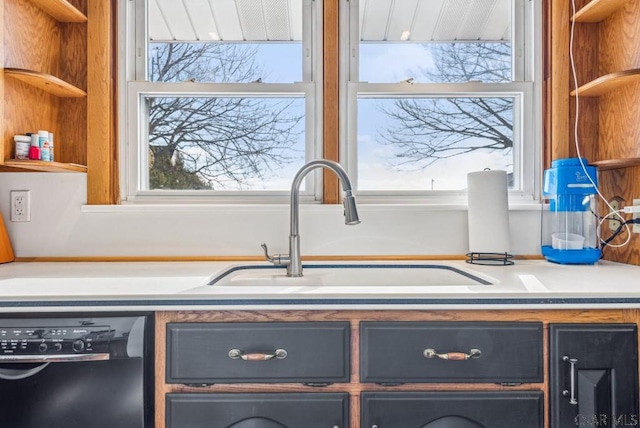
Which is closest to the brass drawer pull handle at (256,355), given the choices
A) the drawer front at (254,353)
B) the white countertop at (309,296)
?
the drawer front at (254,353)

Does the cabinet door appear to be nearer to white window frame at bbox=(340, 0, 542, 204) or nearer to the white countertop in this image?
the white countertop

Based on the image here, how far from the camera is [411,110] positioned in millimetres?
1792

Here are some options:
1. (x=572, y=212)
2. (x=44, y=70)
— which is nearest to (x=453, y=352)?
(x=572, y=212)

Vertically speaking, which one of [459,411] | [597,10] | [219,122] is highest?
[597,10]

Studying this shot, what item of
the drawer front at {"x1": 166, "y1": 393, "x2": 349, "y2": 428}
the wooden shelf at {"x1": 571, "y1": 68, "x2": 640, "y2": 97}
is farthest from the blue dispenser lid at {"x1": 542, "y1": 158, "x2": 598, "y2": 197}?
the drawer front at {"x1": 166, "y1": 393, "x2": 349, "y2": 428}

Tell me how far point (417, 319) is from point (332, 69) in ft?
3.79

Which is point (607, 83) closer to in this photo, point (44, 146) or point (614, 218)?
point (614, 218)

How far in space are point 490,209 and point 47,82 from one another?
173cm

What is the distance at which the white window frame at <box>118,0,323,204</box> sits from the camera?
1749mm

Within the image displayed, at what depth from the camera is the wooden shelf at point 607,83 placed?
1366 mm

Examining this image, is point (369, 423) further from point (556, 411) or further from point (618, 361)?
point (618, 361)

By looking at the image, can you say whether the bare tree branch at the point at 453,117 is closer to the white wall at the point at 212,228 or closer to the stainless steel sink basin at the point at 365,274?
the white wall at the point at 212,228

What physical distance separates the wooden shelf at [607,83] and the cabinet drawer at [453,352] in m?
0.97

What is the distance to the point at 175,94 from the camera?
1.76 m
